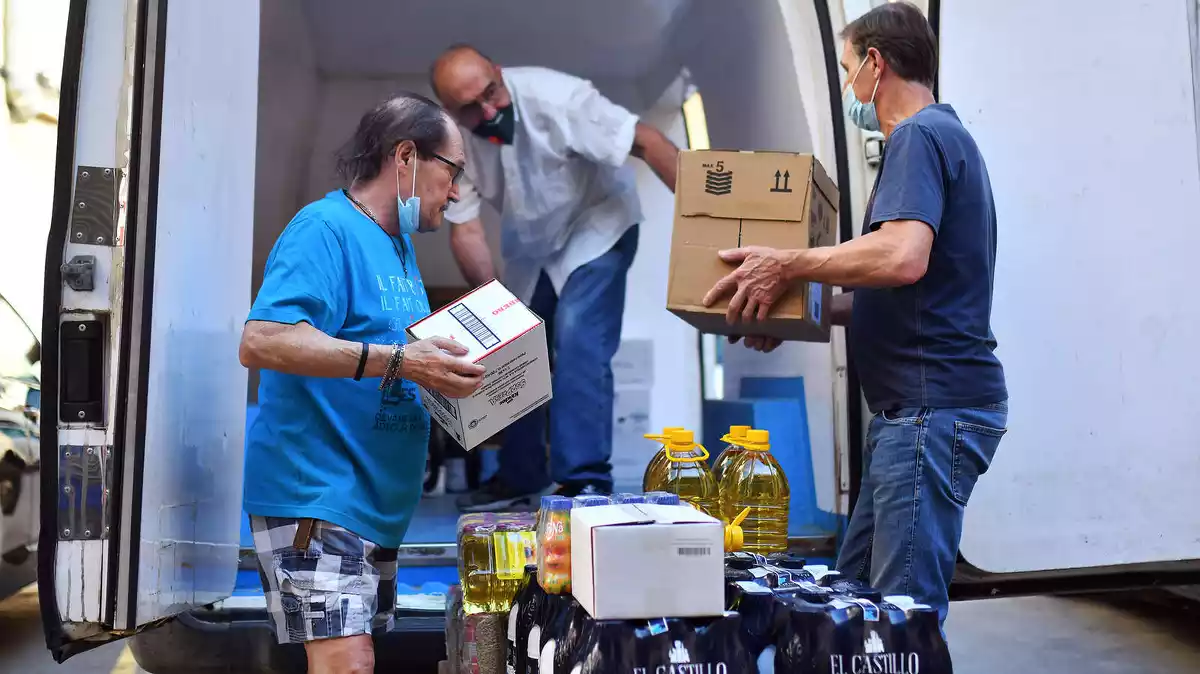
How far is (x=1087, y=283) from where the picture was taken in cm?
249

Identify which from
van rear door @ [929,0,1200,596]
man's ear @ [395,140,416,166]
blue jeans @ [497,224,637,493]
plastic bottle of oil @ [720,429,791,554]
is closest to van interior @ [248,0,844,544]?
blue jeans @ [497,224,637,493]

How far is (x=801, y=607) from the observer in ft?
4.54

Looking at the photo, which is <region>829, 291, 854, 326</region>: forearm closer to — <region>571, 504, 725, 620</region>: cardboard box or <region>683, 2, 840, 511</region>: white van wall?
<region>683, 2, 840, 511</region>: white van wall

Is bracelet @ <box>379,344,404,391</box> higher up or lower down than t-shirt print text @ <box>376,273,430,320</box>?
lower down

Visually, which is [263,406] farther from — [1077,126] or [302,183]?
[302,183]

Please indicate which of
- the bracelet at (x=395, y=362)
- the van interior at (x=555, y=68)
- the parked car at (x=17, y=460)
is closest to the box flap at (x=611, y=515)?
the bracelet at (x=395, y=362)

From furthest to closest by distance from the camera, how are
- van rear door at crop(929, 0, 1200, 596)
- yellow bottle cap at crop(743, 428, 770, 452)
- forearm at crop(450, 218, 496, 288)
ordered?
forearm at crop(450, 218, 496, 288) → van rear door at crop(929, 0, 1200, 596) → yellow bottle cap at crop(743, 428, 770, 452)

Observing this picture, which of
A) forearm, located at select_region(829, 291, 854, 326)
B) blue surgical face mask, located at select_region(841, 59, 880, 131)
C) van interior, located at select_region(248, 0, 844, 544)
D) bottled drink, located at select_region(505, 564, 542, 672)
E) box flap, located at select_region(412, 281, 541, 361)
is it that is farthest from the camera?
van interior, located at select_region(248, 0, 844, 544)

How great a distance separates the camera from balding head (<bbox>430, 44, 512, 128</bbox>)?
4.02 metres

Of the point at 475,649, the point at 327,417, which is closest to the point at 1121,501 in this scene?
the point at 475,649

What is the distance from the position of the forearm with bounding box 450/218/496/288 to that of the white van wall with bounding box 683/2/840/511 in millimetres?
1362

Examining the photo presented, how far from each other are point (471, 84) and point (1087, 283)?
2586 mm

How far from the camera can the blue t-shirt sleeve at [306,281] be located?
1.67 m

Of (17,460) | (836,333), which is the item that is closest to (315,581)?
(836,333)
